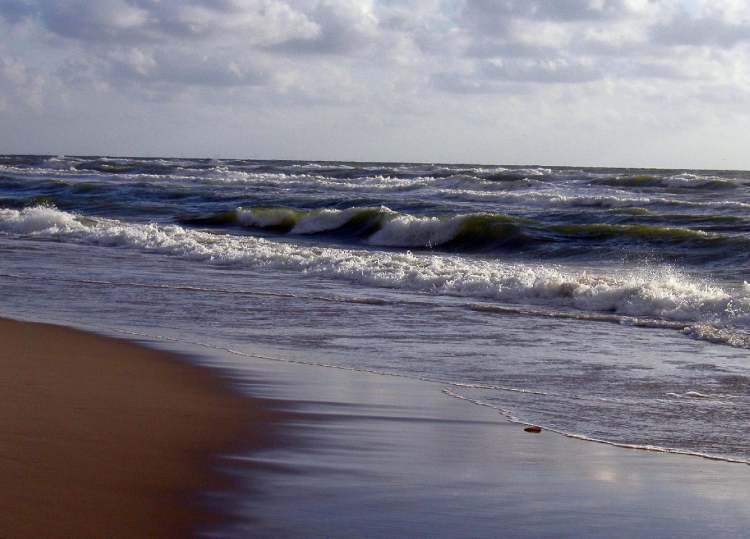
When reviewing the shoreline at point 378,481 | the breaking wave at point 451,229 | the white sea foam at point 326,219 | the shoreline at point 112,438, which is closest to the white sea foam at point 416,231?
the breaking wave at point 451,229

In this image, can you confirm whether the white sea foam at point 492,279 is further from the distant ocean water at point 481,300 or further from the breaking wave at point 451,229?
the breaking wave at point 451,229

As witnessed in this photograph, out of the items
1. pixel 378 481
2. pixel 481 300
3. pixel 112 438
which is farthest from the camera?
pixel 481 300

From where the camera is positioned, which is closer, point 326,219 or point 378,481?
point 378,481

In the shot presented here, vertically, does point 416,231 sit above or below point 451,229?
below

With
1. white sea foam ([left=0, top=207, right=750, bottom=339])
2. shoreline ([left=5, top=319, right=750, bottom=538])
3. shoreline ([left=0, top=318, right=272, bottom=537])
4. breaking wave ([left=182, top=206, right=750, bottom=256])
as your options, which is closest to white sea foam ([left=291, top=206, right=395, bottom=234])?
breaking wave ([left=182, top=206, right=750, bottom=256])

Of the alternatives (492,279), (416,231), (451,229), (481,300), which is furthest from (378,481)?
(416,231)

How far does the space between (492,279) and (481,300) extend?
2.81 feet

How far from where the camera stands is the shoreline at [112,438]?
3.75m

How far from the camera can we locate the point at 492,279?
1284cm

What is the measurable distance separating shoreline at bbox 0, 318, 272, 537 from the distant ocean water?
1467 millimetres

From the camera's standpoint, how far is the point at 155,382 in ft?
21.5

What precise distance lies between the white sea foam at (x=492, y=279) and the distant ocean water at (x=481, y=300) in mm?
29

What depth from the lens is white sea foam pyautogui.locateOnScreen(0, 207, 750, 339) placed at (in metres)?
10.8

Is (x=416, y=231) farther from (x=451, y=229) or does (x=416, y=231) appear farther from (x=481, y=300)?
(x=481, y=300)
